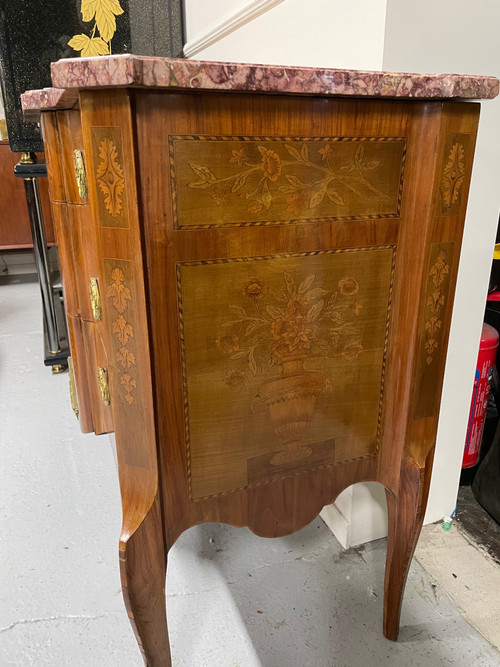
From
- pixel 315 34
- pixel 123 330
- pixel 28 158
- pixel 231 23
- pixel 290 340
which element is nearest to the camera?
pixel 123 330

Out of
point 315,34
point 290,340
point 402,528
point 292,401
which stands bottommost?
point 402,528

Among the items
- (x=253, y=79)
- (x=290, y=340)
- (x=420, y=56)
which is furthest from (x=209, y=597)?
(x=420, y=56)

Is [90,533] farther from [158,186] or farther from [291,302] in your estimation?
[158,186]

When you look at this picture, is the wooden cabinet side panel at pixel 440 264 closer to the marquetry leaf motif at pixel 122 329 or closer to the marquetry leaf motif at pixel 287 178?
the marquetry leaf motif at pixel 287 178

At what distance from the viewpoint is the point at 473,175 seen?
1235 millimetres

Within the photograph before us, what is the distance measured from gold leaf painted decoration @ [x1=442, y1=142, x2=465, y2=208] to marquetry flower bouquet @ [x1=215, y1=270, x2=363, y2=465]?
199 millimetres

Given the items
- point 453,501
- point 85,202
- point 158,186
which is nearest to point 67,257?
point 85,202

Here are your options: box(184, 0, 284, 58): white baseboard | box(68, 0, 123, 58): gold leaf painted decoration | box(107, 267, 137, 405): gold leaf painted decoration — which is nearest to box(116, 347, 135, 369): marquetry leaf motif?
box(107, 267, 137, 405): gold leaf painted decoration

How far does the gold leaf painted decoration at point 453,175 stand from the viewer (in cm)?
83

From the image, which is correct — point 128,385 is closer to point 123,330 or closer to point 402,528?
point 123,330

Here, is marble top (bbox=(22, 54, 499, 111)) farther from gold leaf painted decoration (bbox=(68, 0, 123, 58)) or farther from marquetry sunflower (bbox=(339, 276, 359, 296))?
gold leaf painted decoration (bbox=(68, 0, 123, 58))

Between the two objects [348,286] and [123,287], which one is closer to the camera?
[123,287]

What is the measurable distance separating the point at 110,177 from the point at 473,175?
900 mm

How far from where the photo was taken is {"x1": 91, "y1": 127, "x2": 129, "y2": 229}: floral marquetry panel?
0.67 meters
